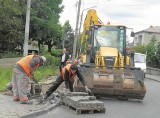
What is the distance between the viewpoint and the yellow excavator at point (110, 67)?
52.1 feet

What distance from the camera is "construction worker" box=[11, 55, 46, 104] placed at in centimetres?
1322

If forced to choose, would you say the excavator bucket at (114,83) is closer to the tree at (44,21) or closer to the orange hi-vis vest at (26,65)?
the orange hi-vis vest at (26,65)

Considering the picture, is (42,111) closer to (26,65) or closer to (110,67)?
(26,65)

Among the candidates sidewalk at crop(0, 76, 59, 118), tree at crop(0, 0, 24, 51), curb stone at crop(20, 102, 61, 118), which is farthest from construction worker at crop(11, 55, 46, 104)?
tree at crop(0, 0, 24, 51)

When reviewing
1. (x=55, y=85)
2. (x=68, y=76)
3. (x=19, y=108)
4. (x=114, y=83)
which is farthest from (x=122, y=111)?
(x=19, y=108)

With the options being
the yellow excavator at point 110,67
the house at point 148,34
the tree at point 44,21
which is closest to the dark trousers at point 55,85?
the yellow excavator at point 110,67

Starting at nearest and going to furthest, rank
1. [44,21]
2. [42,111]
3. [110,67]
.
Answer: [42,111] < [110,67] < [44,21]

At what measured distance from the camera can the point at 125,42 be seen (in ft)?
63.1

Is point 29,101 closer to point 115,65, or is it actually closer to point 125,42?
point 115,65

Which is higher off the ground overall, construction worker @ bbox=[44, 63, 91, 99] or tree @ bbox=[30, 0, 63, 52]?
tree @ bbox=[30, 0, 63, 52]

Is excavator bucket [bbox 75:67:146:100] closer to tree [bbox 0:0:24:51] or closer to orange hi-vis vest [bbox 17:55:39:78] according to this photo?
orange hi-vis vest [bbox 17:55:39:78]

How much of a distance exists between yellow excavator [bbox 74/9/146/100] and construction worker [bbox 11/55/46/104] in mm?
2770

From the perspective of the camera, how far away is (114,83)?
52.5 feet

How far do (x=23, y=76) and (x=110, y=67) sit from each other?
4.42 metres
